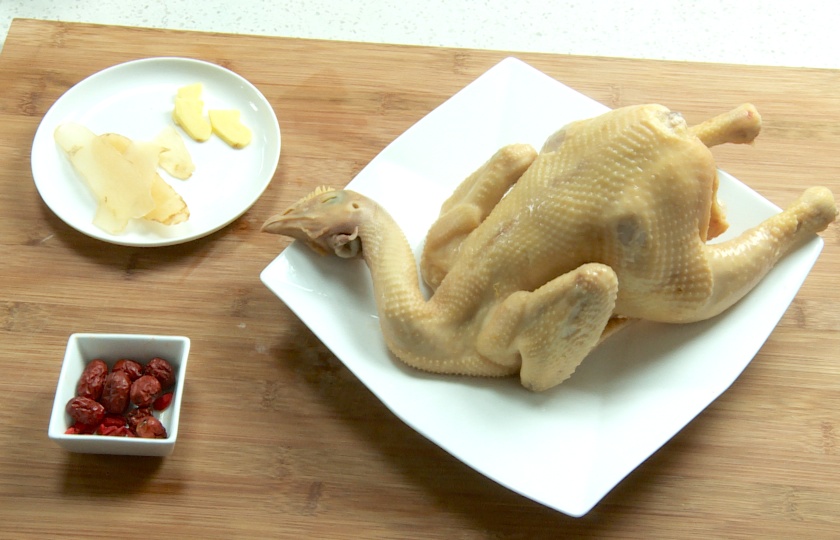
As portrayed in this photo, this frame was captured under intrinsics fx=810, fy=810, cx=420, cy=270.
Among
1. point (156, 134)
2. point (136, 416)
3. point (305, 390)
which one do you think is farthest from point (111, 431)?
point (156, 134)

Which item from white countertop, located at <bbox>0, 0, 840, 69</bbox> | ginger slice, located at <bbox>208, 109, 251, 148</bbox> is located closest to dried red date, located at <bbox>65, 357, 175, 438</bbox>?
ginger slice, located at <bbox>208, 109, 251, 148</bbox>

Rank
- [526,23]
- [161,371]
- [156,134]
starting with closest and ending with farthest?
[161,371]
[156,134]
[526,23]

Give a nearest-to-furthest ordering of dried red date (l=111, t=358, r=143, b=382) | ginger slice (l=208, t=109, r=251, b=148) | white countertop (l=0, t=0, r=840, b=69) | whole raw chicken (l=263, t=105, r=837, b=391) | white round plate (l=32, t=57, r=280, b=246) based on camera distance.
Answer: whole raw chicken (l=263, t=105, r=837, b=391) < dried red date (l=111, t=358, r=143, b=382) < white round plate (l=32, t=57, r=280, b=246) < ginger slice (l=208, t=109, r=251, b=148) < white countertop (l=0, t=0, r=840, b=69)

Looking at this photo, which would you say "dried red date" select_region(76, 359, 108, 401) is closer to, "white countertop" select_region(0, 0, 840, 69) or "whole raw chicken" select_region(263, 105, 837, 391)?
"whole raw chicken" select_region(263, 105, 837, 391)

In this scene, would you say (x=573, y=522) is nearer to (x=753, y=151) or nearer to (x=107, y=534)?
(x=107, y=534)

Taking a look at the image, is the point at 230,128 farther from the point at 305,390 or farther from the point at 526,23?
the point at 526,23

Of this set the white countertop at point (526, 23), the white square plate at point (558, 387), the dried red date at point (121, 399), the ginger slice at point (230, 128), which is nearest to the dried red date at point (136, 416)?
the dried red date at point (121, 399)
